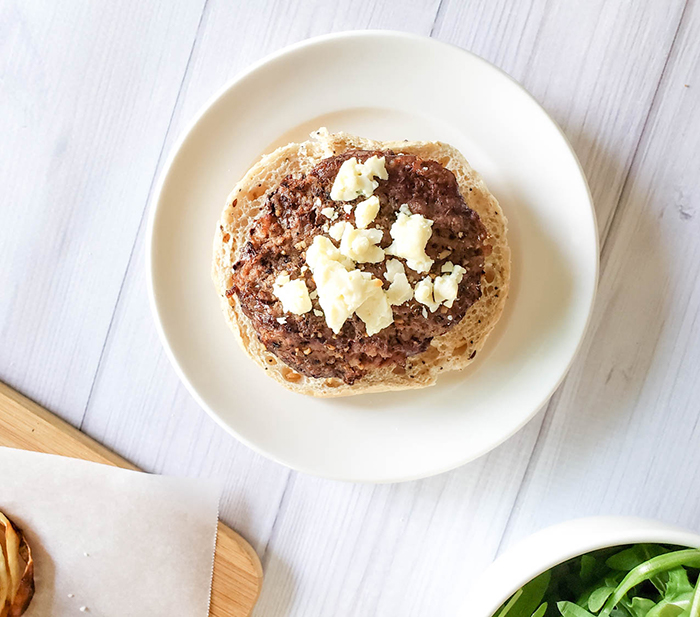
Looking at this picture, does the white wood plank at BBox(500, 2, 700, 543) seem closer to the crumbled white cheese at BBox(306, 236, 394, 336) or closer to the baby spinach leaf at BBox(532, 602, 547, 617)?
the baby spinach leaf at BBox(532, 602, 547, 617)

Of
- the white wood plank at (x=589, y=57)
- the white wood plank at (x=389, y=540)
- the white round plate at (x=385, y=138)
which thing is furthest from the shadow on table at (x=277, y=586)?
the white wood plank at (x=589, y=57)

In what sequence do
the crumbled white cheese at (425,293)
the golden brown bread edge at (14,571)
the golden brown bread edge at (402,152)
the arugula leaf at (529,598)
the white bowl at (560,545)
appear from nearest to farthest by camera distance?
the white bowl at (560,545) → the crumbled white cheese at (425,293) → the arugula leaf at (529,598) → the golden brown bread edge at (402,152) → the golden brown bread edge at (14,571)

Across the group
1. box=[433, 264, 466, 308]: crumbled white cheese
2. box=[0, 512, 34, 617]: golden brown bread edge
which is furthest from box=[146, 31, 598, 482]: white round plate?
box=[0, 512, 34, 617]: golden brown bread edge

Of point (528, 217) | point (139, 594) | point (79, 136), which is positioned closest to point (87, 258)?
point (79, 136)

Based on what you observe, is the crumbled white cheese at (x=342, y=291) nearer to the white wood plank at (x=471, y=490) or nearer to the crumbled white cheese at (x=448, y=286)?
the crumbled white cheese at (x=448, y=286)

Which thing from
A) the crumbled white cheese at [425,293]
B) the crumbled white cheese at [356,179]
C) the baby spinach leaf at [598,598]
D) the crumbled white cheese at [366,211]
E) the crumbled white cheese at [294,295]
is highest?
the crumbled white cheese at [356,179]

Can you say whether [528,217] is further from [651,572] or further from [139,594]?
[139,594]
